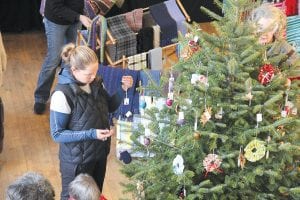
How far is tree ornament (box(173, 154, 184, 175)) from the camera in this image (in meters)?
2.73

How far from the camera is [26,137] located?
4812 millimetres

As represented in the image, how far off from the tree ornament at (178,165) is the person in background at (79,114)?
532mm

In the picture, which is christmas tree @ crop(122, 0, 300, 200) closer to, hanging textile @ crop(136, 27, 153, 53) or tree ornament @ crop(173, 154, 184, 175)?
tree ornament @ crop(173, 154, 184, 175)

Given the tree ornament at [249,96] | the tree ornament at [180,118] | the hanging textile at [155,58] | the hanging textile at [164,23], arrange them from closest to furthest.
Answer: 1. the tree ornament at [249,96]
2. the tree ornament at [180,118]
3. the hanging textile at [155,58]
4. the hanging textile at [164,23]

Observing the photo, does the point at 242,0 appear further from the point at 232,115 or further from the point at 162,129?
the point at 162,129

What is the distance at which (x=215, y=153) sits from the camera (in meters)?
2.76

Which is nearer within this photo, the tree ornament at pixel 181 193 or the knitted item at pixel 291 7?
the tree ornament at pixel 181 193

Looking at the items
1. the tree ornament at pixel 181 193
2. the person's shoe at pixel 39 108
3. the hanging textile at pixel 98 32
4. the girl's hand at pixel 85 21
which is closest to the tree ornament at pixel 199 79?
the tree ornament at pixel 181 193

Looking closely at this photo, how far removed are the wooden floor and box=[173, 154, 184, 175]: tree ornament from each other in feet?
4.25

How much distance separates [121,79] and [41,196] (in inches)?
73.6

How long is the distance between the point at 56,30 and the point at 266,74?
260cm

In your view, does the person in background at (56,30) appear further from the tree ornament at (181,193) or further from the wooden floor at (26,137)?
the tree ornament at (181,193)

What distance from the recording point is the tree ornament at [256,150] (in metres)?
2.66

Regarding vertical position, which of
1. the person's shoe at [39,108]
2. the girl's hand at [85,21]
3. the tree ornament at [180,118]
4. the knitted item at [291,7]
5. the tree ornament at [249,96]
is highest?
the knitted item at [291,7]
